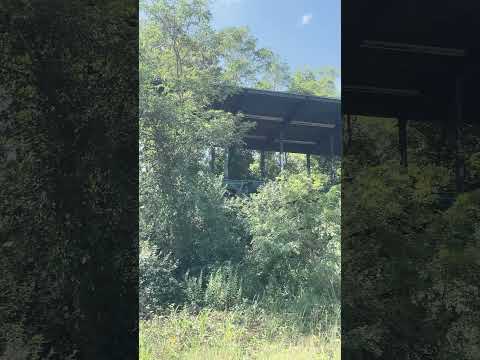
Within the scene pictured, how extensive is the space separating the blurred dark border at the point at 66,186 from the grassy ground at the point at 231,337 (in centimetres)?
13

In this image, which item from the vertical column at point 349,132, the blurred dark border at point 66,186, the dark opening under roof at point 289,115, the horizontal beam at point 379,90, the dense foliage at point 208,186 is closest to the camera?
the blurred dark border at point 66,186

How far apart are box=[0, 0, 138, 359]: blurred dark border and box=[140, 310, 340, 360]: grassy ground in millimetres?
131

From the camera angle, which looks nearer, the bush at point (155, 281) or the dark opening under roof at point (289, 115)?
the bush at point (155, 281)

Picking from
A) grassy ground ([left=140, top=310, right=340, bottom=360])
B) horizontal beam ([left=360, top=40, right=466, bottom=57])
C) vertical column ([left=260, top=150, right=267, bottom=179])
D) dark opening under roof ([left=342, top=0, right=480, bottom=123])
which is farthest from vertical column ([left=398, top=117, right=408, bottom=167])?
grassy ground ([left=140, top=310, right=340, bottom=360])

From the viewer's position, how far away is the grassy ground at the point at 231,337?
2285 millimetres

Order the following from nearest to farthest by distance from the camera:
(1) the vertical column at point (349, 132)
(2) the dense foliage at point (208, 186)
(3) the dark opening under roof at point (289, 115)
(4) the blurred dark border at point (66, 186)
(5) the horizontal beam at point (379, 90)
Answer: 1. (4) the blurred dark border at point (66, 186)
2. (2) the dense foliage at point (208, 186)
3. (3) the dark opening under roof at point (289, 115)
4. (1) the vertical column at point (349, 132)
5. (5) the horizontal beam at point (379, 90)

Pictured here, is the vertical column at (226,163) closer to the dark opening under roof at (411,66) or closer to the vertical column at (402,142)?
the dark opening under roof at (411,66)

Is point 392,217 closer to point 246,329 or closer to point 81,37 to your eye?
point 246,329

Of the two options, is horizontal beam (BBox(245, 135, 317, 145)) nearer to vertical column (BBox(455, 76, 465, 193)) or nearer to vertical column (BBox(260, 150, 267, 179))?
vertical column (BBox(260, 150, 267, 179))

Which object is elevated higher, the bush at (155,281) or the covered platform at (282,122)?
the covered platform at (282,122)

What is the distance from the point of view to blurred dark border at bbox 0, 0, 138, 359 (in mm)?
2244

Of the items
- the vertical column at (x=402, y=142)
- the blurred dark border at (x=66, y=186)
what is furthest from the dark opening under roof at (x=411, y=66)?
the blurred dark border at (x=66, y=186)

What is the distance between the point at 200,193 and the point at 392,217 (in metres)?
1.62

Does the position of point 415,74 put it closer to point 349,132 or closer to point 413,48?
point 413,48
